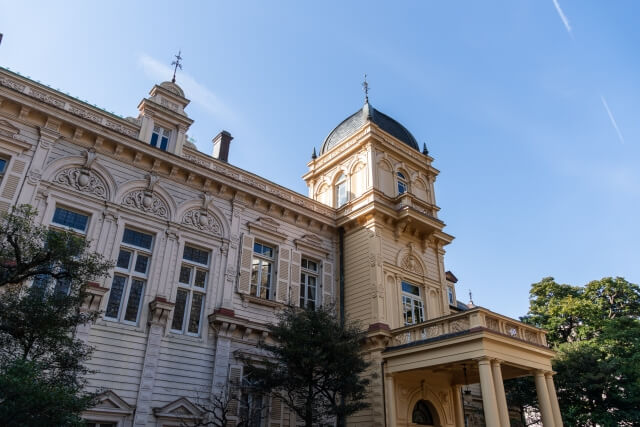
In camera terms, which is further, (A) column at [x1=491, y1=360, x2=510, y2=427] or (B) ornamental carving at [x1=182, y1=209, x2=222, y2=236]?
(B) ornamental carving at [x1=182, y1=209, x2=222, y2=236]

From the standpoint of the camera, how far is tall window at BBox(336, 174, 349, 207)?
21945 millimetres

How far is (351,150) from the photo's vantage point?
22.0m

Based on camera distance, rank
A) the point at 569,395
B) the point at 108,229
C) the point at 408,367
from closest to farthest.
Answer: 1. the point at 108,229
2. the point at 408,367
3. the point at 569,395

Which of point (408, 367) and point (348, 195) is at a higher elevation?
point (348, 195)

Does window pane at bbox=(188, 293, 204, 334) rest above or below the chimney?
below

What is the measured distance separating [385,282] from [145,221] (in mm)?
8993

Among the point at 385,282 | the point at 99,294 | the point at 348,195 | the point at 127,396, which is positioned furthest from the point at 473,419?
the point at 99,294

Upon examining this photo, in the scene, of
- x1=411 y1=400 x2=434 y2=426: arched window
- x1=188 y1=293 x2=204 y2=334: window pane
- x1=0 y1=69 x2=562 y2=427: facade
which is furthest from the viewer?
x1=411 y1=400 x2=434 y2=426: arched window

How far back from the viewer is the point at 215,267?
642 inches

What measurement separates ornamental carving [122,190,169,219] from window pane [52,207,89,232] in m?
1.33

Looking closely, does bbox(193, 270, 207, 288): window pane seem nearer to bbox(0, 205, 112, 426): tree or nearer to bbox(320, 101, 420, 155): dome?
bbox(0, 205, 112, 426): tree

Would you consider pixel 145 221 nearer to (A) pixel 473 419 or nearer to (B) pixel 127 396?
(B) pixel 127 396

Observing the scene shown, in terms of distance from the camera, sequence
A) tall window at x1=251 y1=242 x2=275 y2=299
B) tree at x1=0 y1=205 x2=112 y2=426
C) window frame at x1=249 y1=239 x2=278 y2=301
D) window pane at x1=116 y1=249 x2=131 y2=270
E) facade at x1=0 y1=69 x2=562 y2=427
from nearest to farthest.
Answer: tree at x1=0 y1=205 x2=112 y2=426
facade at x1=0 y1=69 x2=562 y2=427
window pane at x1=116 y1=249 x2=131 y2=270
window frame at x1=249 y1=239 x2=278 y2=301
tall window at x1=251 y1=242 x2=275 y2=299

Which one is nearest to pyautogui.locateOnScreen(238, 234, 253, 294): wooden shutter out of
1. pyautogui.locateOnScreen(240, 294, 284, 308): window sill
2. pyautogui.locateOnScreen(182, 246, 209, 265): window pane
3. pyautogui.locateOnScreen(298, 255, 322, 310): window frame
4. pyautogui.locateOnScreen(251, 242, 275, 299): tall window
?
pyautogui.locateOnScreen(240, 294, 284, 308): window sill
